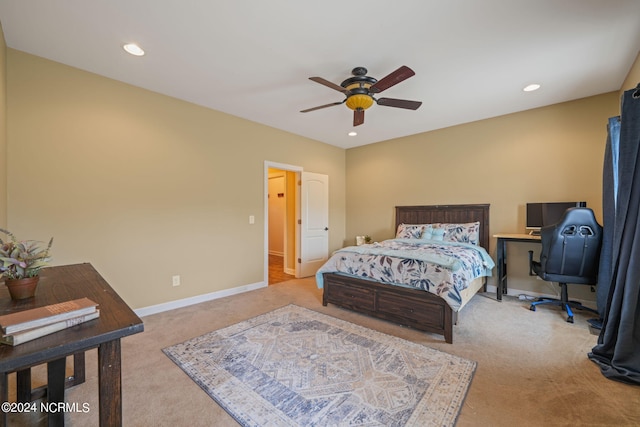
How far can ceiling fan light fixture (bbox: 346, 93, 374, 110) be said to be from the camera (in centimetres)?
271

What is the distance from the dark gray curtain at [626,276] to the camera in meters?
1.92

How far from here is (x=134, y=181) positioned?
10.1 ft

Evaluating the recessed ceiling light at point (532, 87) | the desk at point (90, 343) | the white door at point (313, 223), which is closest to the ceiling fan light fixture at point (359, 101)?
the recessed ceiling light at point (532, 87)

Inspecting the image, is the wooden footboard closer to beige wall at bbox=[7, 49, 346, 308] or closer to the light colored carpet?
the light colored carpet

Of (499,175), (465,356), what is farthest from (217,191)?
(499,175)

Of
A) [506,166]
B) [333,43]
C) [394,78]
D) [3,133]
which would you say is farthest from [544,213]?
[3,133]

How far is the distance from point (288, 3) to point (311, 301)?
3.20 meters

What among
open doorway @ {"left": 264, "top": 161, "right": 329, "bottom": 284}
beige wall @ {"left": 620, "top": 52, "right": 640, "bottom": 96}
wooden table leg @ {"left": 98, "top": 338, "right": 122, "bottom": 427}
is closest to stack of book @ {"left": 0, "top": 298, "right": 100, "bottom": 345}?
wooden table leg @ {"left": 98, "top": 338, "right": 122, "bottom": 427}

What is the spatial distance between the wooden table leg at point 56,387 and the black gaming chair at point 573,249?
14.1 feet

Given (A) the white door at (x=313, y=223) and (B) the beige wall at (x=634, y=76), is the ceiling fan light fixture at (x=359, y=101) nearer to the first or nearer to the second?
(A) the white door at (x=313, y=223)

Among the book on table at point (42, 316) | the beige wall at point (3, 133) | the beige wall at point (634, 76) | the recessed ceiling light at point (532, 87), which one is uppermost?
the recessed ceiling light at point (532, 87)

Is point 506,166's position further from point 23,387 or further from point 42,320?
point 23,387

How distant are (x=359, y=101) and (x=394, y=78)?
0.50 meters

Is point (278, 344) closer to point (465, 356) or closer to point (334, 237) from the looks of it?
point (465, 356)
